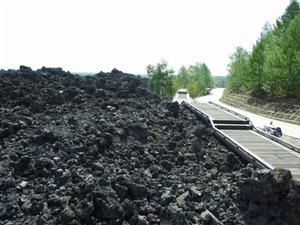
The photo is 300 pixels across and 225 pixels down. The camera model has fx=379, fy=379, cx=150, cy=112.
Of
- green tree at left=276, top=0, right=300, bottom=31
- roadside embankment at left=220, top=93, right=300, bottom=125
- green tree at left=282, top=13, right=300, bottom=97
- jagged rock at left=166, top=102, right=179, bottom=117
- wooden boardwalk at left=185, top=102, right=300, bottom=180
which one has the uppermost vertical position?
green tree at left=276, top=0, right=300, bottom=31

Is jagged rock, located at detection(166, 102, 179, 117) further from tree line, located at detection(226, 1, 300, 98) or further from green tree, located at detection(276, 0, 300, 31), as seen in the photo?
green tree, located at detection(276, 0, 300, 31)

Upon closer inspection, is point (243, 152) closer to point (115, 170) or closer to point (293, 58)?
point (115, 170)

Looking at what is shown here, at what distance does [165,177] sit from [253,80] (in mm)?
36306

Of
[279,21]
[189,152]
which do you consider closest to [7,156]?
[189,152]

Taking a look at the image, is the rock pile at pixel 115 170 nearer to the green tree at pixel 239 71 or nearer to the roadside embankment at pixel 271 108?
the roadside embankment at pixel 271 108

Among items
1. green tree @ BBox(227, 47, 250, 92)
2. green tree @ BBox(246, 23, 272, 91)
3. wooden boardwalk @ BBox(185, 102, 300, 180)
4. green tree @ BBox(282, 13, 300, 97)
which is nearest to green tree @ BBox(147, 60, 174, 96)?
green tree @ BBox(227, 47, 250, 92)

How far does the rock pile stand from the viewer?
12.2 m

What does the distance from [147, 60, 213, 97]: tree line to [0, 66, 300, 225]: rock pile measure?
1459 inches

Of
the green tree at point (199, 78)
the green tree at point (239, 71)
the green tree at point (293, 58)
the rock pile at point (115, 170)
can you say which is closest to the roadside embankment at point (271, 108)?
the green tree at point (293, 58)

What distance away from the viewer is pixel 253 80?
48.1m

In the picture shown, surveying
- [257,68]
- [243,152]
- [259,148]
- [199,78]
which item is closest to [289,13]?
[257,68]

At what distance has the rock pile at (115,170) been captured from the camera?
12.2 m

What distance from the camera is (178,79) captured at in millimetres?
83875

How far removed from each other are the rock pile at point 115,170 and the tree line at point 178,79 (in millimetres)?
37053
